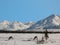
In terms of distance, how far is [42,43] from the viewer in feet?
82.9

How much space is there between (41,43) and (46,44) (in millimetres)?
946

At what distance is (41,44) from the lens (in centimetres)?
2433

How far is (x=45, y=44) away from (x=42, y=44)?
272 millimetres

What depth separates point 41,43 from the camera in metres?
25.3

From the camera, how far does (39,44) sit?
963 inches

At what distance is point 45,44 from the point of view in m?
24.4

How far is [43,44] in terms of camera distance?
24.4m

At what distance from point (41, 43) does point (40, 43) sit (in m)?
0.12

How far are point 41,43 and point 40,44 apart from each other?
992 millimetres

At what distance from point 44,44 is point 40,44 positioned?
1.16 ft

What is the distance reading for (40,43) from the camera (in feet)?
82.7

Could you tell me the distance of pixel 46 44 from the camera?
2444cm

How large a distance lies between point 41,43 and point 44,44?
93cm

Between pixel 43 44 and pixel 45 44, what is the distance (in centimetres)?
17
